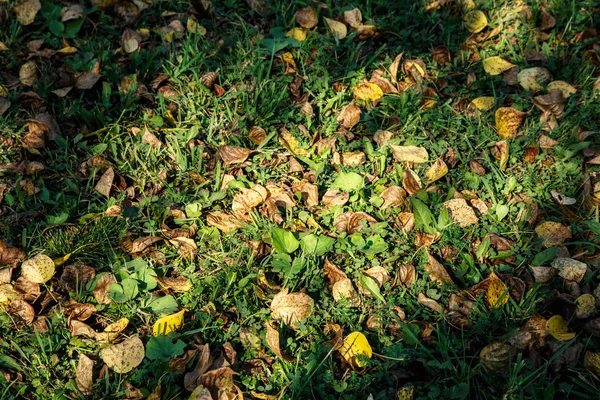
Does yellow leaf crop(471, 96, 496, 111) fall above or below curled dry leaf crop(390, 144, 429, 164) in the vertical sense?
above

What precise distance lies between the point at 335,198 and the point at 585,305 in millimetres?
1061

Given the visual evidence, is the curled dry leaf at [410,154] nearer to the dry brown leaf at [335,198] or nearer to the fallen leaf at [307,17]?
the dry brown leaf at [335,198]

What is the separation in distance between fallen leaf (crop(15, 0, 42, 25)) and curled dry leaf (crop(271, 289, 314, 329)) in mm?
2103

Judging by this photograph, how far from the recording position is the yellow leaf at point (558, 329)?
2.26m

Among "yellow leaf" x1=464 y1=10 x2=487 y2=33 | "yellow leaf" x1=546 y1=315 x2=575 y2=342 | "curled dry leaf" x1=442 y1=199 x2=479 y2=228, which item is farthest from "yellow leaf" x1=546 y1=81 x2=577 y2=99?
"yellow leaf" x1=546 y1=315 x2=575 y2=342

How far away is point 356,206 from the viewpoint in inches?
108

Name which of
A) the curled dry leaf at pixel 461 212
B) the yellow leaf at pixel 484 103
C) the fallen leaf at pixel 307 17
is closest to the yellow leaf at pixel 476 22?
the yellow leaf at pixel 484 103

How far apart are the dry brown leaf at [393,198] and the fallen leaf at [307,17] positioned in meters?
1.24

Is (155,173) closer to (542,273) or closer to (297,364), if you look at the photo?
(297,364)

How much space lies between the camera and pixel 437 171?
2822 millimetres

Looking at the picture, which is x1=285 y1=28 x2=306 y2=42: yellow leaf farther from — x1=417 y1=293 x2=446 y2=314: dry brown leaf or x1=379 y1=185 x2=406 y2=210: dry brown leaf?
x1=417 y1=293 x2=446 y2=314: dry brown leaf

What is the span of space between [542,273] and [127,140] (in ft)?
6.21

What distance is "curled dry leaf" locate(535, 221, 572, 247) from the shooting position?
2.58 metres

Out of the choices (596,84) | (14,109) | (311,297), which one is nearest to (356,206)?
(311,297)
